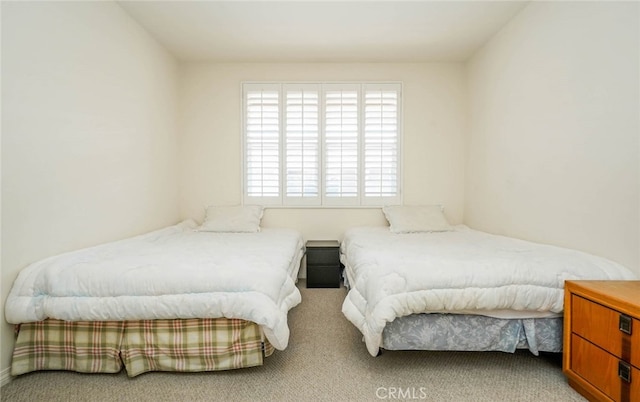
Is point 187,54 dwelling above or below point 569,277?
above

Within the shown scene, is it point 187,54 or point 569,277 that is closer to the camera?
point 569,277

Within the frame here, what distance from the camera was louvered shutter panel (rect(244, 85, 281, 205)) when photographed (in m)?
3.46

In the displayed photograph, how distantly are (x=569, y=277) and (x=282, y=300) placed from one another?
5.02 feet

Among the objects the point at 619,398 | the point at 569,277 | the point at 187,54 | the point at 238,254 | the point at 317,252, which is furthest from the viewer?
the point at 187,54

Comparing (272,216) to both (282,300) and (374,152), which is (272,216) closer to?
(374,152)

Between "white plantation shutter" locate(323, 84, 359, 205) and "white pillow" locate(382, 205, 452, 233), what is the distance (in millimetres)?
483

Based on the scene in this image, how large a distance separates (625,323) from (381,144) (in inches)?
102

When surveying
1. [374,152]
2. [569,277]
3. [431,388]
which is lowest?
[431,388]

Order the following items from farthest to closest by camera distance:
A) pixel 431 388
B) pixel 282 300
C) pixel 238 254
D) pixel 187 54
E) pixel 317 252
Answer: pixel 187 54
pixel 317 252
pixel 238 254
pixel 282 300
pixel 431 388

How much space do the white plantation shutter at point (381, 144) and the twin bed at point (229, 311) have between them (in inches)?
73.1

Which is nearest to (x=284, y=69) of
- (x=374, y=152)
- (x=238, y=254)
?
(x=374, y=152)

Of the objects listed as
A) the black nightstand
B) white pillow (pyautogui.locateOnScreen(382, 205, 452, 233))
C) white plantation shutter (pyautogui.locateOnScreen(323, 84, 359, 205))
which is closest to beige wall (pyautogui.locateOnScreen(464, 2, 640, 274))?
white pillow (pyautogui.locateOnScreen(382, 205, 452, 233))

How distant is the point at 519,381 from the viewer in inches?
61.1

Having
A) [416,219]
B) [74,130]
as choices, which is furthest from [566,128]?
[74,130]
